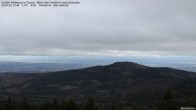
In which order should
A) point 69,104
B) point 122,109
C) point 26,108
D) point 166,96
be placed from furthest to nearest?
1. point 26,108
2. point 122,109
3. point 69,104
4. point 166,96

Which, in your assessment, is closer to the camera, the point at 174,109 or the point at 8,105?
the point at 174,109

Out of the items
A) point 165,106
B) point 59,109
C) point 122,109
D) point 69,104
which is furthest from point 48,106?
point 165,106

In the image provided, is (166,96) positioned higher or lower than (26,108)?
higher

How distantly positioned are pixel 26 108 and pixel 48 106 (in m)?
31.9

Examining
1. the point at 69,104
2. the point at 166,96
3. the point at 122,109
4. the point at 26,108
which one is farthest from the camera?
the point at 26,108

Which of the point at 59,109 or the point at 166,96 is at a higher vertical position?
the point at 166,96

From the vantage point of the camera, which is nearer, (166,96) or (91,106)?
(166,96)

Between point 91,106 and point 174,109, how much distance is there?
105ft

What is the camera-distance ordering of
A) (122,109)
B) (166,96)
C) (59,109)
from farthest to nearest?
(122,109) < (59,109) < (166,96)

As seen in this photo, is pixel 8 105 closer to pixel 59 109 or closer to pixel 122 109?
pixel 59 109

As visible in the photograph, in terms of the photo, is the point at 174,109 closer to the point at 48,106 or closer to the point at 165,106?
the point at 165,106

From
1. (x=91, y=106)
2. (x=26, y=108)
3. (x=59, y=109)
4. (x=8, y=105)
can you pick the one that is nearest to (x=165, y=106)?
(x=91, y=106)

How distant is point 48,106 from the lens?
134375mm

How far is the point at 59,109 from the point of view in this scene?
128250 millimetres
